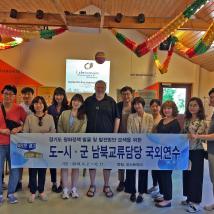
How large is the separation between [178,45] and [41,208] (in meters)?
3.78

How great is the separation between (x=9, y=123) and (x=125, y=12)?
3.94 metres

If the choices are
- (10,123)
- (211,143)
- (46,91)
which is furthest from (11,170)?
(46,91)

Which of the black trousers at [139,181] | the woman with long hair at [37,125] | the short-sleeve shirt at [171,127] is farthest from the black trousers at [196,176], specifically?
the woman with long hair at [37,125]

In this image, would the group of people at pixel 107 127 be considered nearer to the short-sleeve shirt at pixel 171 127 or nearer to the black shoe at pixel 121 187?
the short-sleeve shirt at pixel 171 127

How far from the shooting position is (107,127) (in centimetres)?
351

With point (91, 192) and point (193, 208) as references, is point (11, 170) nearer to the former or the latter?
point (91, 192)

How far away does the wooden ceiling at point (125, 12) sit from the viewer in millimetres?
4480

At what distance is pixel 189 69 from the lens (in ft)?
26.9

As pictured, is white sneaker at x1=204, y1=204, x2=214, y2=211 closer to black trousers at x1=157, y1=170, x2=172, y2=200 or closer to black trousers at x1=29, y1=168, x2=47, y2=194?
black trousers at x1=157, y1=170, x2=172, y2=200

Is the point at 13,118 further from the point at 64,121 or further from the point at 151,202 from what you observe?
the point at 151,202

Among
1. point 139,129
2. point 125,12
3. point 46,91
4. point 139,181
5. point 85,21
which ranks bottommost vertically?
point 139,181

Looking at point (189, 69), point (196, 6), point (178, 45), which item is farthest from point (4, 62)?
point (196, 6)

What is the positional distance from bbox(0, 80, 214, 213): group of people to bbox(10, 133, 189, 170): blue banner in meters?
0.09

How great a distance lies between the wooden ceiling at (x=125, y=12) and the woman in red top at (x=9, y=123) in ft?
4.54
